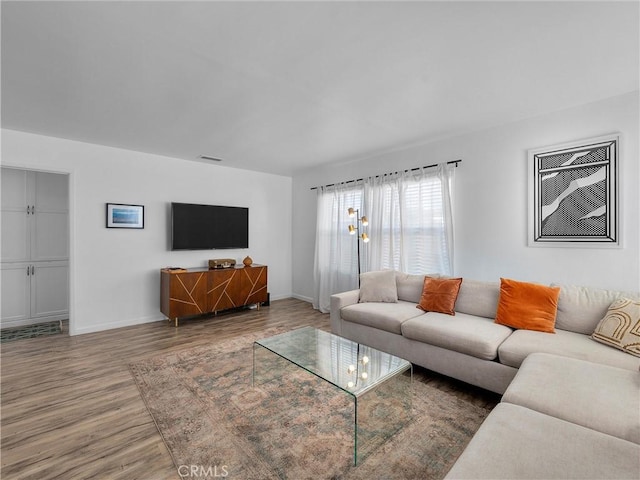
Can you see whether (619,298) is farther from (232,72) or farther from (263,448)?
(232,72)

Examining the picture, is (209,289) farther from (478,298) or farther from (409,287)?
(478,298)

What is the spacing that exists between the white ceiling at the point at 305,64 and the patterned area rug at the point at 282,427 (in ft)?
8.10

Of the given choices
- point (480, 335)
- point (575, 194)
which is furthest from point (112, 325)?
point (575, 194)

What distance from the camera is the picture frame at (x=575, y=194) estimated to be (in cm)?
261

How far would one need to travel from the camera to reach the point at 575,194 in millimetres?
2779

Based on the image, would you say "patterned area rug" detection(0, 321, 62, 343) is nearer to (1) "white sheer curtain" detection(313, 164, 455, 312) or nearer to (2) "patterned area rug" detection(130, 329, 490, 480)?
(2) "patterned area rug" detection(130, 329, 490, 480)

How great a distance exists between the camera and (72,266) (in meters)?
3.82

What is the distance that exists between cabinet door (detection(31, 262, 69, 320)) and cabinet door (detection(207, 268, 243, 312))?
7.34 ft

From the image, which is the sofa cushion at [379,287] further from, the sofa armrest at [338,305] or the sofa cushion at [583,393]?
the sofa cushion at [583,393]

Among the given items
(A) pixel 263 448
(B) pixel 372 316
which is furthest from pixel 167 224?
(A) pixel 263 448

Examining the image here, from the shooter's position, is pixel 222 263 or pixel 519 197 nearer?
pixel 519 197

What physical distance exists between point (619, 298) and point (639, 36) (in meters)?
1.81

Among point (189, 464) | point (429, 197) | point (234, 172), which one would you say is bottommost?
point (189, 464)

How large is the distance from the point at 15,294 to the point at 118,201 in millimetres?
1952
